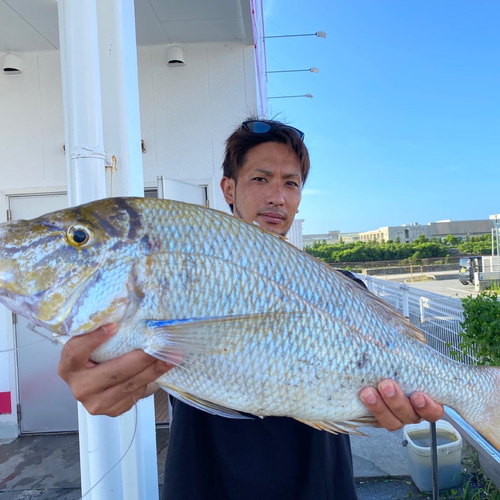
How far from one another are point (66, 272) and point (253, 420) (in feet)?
3.70

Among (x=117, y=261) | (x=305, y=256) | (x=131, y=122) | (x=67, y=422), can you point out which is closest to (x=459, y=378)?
(x=305, y=256)

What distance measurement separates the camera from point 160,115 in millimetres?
4703

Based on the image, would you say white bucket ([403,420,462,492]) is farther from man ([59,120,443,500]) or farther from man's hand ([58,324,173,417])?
man's hand ([58,324,173,417])

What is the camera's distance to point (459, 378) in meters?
1.42

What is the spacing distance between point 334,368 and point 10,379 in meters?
4.73

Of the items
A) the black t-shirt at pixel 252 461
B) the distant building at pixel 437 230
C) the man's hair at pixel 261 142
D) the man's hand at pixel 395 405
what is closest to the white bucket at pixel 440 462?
the black t-shirt at pixel 252 461

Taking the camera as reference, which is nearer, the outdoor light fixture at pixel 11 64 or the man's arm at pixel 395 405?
the man's arm at pixel 395 405

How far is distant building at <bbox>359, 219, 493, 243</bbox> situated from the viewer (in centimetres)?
5966

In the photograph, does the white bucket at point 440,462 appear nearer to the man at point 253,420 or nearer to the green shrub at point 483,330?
the green shrub at point 483,330

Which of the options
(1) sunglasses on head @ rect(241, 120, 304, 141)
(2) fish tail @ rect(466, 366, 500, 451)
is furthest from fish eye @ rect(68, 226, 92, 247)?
(2) fish tail @ rect(466, 366, 500, 451)

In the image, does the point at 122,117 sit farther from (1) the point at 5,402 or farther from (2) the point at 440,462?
(1) the point at 5,402

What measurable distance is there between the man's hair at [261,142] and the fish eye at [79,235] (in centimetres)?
115

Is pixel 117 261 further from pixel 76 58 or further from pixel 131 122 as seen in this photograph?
pixel 131 122

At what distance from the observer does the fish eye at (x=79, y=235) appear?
114cm
